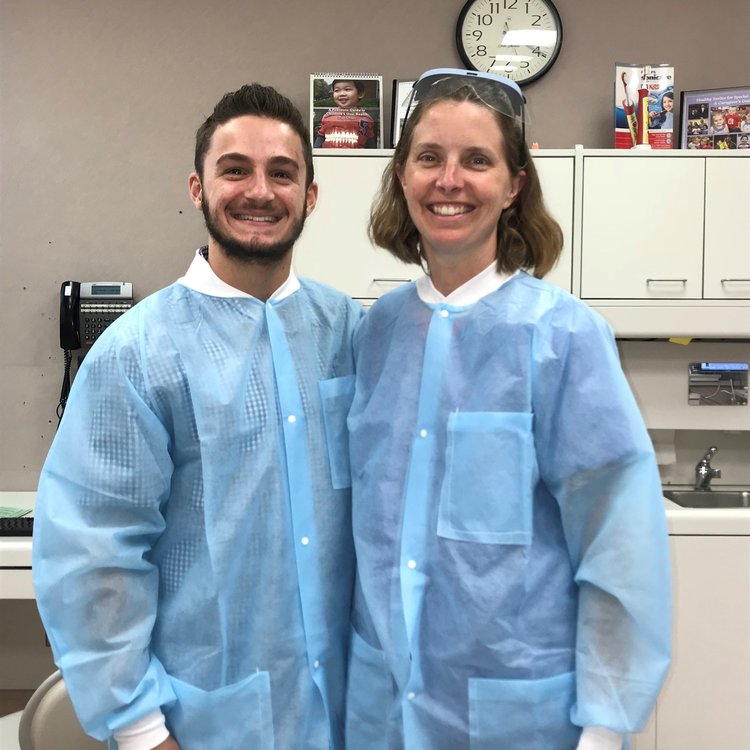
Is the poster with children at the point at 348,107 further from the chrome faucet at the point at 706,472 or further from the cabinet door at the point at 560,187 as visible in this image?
the chrome faucet at the point at 706,472

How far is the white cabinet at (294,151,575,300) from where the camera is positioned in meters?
2.61

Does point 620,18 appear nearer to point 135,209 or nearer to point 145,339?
point 135,209

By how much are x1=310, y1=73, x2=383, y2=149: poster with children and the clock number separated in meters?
0.50

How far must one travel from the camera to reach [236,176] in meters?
1.28

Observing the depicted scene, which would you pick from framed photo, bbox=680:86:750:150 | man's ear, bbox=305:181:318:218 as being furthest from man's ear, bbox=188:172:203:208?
framed photo, bbox=680:86:750:150

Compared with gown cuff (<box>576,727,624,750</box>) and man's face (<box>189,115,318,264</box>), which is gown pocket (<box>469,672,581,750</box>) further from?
man's face (<box>189,115,318,264</box>)

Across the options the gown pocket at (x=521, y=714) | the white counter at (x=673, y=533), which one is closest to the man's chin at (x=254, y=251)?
the gown pocket at (x=521, y=714)

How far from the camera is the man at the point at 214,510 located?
117 centimetres

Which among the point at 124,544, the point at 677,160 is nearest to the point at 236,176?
the point at 124,544

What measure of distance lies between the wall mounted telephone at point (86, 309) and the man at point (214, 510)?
168 centimetres

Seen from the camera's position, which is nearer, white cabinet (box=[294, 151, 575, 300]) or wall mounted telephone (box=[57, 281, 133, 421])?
white cabinet (box=[294, 151, 575, 300])

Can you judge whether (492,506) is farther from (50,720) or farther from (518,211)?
(50,720)

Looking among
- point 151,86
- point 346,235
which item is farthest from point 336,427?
point 151,86

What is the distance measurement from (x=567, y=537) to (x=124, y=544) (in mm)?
686
